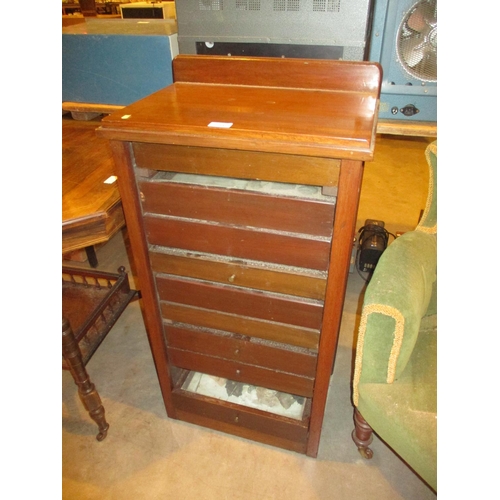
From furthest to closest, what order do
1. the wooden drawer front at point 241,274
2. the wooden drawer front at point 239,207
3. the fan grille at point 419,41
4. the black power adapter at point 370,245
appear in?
the black power adapter at point 370,245 → the fan grille at point 419,41 → the wooden drawer front at point 241,274 → the wooden drawer front at point 239,207

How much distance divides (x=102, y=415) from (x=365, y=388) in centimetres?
91

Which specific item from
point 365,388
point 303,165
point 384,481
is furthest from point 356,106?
point 384,481

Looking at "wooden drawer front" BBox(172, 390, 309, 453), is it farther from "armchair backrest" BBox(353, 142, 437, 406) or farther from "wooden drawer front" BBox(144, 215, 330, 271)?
"wooden drawer front" BBox(144, 215, 330, 271)

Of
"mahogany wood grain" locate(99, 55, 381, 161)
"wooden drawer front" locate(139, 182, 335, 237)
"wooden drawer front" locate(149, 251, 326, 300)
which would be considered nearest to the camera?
"mahogany wood grain" locate(99, 55, 381, 161)

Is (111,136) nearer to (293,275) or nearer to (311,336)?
(293,275)

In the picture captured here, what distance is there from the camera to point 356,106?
860 mm

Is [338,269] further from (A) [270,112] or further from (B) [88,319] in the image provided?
(B) [88,319]

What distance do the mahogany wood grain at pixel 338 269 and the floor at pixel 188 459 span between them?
254mm

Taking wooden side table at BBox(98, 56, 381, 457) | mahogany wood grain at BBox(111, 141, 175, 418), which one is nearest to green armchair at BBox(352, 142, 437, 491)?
wooden side table at BBox(98, 56, 381, 457)

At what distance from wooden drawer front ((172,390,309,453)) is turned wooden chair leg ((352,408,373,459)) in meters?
0.18

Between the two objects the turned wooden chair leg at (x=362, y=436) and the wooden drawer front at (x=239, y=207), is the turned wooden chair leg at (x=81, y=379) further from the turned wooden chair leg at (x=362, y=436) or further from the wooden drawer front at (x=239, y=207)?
the turned wooden chair leg at (x=362, y=436)

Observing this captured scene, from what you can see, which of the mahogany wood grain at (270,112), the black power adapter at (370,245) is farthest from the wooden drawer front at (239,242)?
the black power adapter at (370,245)

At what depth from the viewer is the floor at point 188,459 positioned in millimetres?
1213

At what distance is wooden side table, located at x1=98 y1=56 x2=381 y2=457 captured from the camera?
2.53ft
